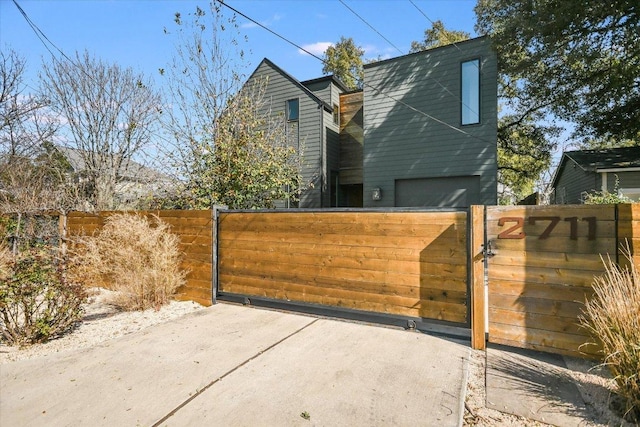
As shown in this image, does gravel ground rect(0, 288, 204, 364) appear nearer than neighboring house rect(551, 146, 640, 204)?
Yes

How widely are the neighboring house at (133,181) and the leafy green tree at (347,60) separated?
58.6 feet

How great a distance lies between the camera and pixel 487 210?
3418mm

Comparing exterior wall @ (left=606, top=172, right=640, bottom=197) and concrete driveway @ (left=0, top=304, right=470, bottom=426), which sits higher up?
exterior wall @ (left=606, top=172, right=640, bottom=197)

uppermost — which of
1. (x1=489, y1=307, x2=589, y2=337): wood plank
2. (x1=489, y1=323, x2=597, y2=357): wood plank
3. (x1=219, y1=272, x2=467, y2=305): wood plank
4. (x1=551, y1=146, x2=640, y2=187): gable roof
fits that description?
(x1=551, y1=146, x2=640, y2=187): gable roof

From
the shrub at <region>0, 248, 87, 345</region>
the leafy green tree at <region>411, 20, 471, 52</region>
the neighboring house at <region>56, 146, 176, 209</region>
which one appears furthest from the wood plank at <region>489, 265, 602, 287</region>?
the leafy green tree at <region>411, 20, 471, 52</region>

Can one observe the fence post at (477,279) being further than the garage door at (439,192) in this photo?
No

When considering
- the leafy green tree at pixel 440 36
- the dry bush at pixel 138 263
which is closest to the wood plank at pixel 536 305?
the dry bush at pixel 138 263

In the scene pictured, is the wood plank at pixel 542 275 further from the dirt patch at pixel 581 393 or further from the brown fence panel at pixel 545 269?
the dirt patch at pixel 581 393

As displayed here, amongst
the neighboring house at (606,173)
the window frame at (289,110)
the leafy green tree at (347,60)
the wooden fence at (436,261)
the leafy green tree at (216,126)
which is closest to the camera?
the wooden fence at (436,261)

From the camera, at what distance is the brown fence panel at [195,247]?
204 inches

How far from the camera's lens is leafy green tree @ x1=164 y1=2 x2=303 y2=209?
22.9 ft

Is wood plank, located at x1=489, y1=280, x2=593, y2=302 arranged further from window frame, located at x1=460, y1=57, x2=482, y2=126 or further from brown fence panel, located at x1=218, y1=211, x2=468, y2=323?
window frame, located at x1=460, y1=57, x2=482, y2=126

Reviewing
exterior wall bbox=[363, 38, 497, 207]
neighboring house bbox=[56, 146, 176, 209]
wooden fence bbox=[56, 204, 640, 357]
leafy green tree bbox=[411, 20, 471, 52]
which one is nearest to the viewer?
wooden fence bbox=[56, 204, 640, 357]

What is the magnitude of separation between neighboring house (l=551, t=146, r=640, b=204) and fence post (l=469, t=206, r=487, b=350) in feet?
21.2
